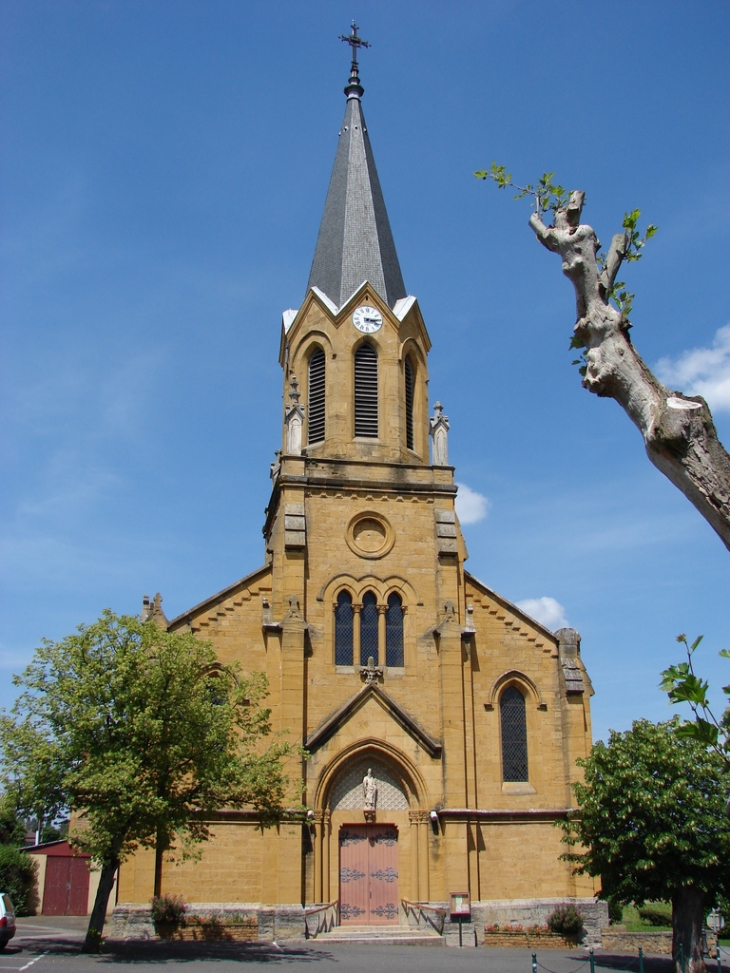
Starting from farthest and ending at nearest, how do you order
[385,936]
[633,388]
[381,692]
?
[381,692], [385,936], [633,388]

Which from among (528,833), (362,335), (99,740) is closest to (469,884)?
(528,833)

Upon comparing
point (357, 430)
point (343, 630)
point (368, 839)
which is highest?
point (357, 430)

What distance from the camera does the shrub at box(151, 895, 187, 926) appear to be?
2634cm

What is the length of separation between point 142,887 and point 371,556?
462 inches

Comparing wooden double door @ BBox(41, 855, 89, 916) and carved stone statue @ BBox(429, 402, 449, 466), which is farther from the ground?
carved stone statue @ BBox(429, 402, 449, 466)

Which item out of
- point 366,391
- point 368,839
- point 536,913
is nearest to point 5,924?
point 368,839

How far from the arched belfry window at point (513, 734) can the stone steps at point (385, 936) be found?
17.7ft

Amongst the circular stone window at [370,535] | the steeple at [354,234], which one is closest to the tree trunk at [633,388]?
the circular stone window at [370,535]

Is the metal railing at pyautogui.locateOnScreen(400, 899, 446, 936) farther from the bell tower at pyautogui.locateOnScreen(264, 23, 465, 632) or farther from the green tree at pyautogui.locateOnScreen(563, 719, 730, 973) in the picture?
the bell tower at pyautogui.locateOnScreen(264, 23, 465, 632)

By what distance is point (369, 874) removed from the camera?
92.1 feet

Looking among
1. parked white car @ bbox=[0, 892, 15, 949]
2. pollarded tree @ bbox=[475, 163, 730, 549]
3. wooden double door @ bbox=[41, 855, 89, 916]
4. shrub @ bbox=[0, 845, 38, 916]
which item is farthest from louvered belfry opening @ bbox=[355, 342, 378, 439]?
pollarded tree @ bbox=[475, 163, 730, 549]

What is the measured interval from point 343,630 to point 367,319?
11.5 m

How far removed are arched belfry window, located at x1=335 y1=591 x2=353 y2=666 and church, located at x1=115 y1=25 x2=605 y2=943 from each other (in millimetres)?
45

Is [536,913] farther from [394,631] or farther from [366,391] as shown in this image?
[366,391]
